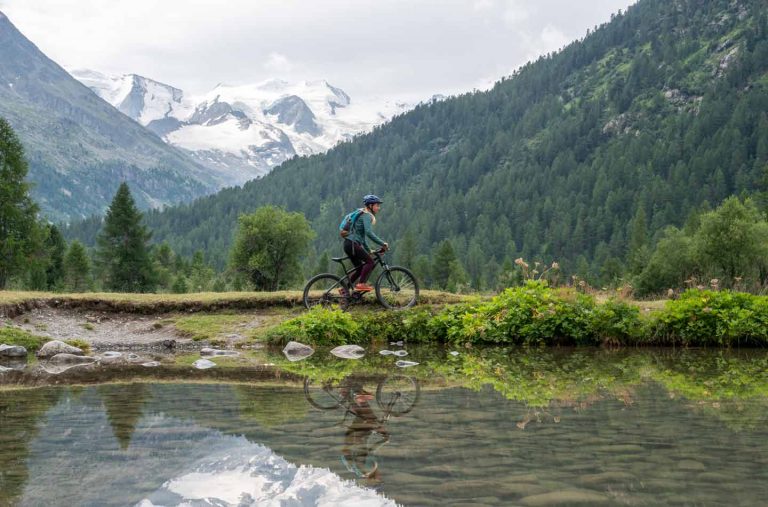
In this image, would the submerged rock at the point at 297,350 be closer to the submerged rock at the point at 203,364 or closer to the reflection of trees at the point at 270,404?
the submerged rock at the point at 203,364

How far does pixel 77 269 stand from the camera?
101 meters

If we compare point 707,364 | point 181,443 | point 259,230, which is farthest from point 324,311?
point 259,230

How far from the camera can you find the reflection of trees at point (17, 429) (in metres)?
5.22

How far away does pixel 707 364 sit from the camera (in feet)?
40.9

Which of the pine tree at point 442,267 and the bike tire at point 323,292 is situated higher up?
the pine tree at point 442,267

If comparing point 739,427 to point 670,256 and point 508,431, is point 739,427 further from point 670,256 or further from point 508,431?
point 670,256

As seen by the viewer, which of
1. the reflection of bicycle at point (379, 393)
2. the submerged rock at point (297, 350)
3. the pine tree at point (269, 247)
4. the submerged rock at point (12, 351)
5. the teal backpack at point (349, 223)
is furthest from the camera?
the pine tree at point (269, 247)

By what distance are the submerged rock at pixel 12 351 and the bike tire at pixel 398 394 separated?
31.6 feet

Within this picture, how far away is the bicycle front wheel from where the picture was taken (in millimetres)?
19453

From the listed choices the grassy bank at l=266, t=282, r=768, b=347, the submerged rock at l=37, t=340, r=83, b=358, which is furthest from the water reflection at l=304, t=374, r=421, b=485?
the submerged rock at l=37, t=340, r=83, b=358

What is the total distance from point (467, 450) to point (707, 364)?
841 cm

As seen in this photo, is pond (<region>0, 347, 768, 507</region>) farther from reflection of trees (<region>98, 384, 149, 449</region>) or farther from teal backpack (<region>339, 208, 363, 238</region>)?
teal backpack (<region>339, 208, 363, 238</region>)

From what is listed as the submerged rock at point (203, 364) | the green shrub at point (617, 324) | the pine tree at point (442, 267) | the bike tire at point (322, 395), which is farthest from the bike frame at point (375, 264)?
the pine tree at point (442, 267)

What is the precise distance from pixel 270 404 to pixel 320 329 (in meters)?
8.63
